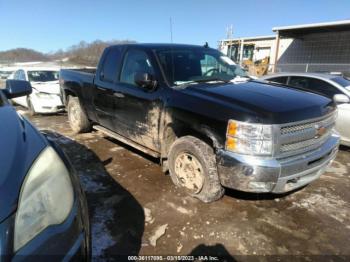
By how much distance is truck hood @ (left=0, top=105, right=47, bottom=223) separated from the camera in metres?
1.39

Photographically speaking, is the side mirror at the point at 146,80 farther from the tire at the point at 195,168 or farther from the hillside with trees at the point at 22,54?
the hillside with trees at the point at 22,54

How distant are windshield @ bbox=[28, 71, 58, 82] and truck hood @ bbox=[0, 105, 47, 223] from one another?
8.15m

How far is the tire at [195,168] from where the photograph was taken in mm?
3328

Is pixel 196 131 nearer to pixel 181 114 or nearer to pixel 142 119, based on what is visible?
pixel 181 114

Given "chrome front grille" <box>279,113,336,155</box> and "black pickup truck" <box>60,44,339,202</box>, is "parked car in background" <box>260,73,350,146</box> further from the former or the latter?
"black pickup truck" <box>60,44,339,202</box>

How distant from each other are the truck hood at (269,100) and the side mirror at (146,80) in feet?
1.58

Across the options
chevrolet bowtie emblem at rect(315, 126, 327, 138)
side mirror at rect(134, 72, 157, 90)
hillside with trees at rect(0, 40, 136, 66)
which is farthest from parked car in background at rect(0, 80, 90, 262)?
hillside with trees at rect(0, 40, 136, 66)

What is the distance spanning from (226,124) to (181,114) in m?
0.67

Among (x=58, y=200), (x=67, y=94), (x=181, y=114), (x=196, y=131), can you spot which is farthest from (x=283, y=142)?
(x=67, y=94)

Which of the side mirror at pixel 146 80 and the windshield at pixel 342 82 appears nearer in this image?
the side mirror at pixel 146 80

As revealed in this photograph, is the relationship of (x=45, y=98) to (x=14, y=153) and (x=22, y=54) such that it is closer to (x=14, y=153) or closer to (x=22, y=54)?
(x=14, y=153)

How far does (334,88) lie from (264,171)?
3.92 m

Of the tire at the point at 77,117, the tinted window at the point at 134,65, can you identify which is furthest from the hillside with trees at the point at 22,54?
the tinted window at the point at 134,65

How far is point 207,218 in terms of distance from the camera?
331 cm
